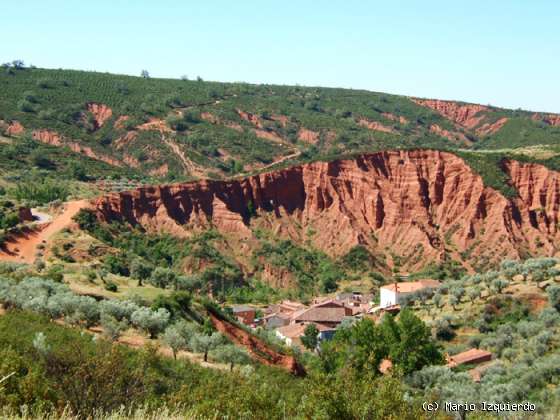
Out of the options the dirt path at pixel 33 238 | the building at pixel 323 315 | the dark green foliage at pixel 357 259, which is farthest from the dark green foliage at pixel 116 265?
the dark green foliage at pixel 357 259

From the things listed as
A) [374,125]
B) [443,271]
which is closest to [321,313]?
[443,271]

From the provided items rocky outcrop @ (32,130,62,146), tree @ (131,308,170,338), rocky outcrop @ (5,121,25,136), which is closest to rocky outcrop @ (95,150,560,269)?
rocky outcrop @ (32,130,62,146)

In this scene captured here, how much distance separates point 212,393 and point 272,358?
1985 cm

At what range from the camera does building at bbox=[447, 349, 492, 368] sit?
129ft

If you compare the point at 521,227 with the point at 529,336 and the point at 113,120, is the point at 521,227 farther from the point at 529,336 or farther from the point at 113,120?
the point at 113,120

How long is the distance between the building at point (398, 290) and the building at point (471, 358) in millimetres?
16896

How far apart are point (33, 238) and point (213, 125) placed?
58885 mm

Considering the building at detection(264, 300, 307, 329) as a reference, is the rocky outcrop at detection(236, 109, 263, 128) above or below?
above

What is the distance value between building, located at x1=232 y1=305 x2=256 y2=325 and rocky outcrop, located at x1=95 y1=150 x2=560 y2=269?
17.5m

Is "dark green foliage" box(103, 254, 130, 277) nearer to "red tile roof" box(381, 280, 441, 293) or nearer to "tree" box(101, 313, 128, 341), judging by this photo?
"tree" box(101, 313, 128, 341)

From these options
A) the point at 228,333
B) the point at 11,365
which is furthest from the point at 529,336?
the point at 11,365

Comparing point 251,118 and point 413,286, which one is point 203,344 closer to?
point 413,286

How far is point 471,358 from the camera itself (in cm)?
3975

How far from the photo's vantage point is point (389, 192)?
87938 millimetres
